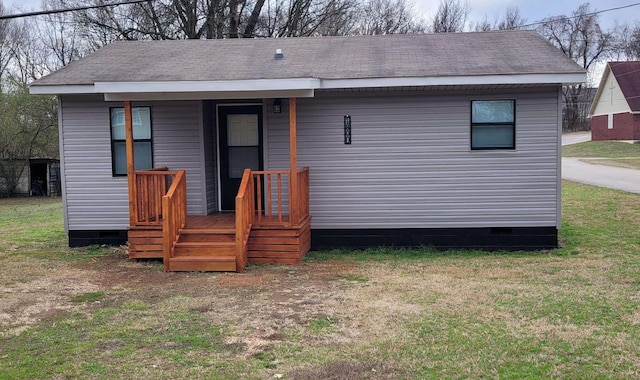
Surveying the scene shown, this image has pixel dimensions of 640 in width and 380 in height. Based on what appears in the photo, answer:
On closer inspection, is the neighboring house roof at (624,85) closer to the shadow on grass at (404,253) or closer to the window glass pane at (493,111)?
the window glass pane at (493,111)

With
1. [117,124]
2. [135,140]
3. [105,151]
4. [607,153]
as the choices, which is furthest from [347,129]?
[607,153]

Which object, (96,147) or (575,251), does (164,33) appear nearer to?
(96,147)

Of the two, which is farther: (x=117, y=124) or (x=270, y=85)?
(x=117, y=124)

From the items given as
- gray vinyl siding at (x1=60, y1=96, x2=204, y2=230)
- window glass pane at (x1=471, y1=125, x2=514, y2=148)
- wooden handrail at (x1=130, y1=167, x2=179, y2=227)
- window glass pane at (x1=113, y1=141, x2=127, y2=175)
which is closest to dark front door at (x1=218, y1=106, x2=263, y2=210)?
gray vinyl siding at (x1=60, y1=96, x2=204, y2=230)

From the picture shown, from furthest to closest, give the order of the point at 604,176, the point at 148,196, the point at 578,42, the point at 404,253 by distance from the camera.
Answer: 1. the point at 578,42
2. the point at 604,176
3. the point at 404,253
4. the point at 148,196

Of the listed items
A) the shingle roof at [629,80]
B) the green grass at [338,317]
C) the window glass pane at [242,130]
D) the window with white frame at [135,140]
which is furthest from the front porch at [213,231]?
the shingle roof at [629,80]

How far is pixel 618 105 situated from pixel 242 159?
1372 inches

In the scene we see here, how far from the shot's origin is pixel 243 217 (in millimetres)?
8109

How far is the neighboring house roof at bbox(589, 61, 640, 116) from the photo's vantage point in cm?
3656

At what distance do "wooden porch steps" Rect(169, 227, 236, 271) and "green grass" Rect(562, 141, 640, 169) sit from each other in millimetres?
22828

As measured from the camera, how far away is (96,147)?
32.4 ft

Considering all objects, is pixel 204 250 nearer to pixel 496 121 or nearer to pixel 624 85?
pixel 496 121

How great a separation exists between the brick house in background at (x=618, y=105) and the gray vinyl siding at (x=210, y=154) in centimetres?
3320

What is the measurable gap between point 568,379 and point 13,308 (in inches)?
209
